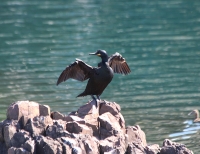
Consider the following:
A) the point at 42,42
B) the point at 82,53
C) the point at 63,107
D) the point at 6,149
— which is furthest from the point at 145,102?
the point at 42,42

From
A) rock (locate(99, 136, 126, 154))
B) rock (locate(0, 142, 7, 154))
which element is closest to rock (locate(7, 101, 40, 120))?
rock (locate(0, 142, 7, 154))

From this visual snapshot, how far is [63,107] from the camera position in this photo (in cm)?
1728

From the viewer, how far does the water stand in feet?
56.4

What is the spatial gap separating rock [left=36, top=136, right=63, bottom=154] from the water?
4761 mm

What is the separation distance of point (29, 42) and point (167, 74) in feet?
24.5

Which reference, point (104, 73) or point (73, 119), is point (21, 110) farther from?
point (104, 73)

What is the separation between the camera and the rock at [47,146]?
31.4 feet

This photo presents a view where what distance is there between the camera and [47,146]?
9594 mm

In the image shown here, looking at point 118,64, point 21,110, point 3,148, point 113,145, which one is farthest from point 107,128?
point 118,64

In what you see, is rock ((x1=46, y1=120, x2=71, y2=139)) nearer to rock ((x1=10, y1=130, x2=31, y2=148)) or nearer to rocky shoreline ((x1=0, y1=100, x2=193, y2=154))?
rocky shoreline ((x1=0, y1=100, x2=193, y2=154))

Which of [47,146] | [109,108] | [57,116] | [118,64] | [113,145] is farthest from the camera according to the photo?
[118,64]

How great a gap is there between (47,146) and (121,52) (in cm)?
1442

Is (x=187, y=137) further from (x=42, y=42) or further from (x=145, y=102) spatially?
(x=42, y=42)

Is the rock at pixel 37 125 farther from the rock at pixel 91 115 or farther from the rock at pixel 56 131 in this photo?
the rock at pixel 91 115
